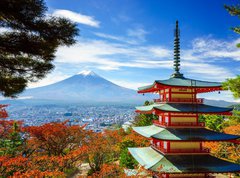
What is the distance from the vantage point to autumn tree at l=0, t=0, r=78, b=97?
6.18 metres

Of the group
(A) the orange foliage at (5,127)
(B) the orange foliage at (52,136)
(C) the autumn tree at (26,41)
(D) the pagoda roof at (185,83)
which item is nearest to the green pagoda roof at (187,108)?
(D) the pagoda roof at (185,83)

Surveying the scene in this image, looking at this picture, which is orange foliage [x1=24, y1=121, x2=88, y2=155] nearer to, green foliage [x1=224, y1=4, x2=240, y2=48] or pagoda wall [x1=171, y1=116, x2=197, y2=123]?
pagoda wall [x1=171, y1=116, x2=197, y2=123]

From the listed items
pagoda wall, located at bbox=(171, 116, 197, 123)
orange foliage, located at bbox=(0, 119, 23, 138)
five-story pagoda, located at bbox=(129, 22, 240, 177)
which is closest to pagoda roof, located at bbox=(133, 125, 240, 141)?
five-story pagoda, located at bbox=(129, 22, 240, 177)

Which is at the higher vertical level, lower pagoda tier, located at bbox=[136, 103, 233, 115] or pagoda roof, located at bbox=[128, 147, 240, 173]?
lower pagoda tier, located at bbox=[136, 103, 233, 115]

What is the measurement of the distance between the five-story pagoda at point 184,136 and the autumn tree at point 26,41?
7741 millimetres

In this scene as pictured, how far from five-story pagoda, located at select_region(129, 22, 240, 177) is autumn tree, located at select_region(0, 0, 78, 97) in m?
7.74

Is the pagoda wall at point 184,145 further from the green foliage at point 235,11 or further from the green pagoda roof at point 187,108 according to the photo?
the green foliage at point 235,11

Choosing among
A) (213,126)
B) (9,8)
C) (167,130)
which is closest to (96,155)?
(167,130)

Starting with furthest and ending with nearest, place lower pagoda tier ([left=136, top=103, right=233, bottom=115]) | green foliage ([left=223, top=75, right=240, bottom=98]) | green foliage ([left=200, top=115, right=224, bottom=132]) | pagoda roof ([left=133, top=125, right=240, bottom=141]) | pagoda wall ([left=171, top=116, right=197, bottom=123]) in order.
Answer: green foliage ([left=200, top=115, right=224, bottom=132]) < pagoda wall ([left=171, top=116, right=197, bottom=123]) < lower pagoda tier ([left=136, top=103, right=233, bottom=115]) < pagoda roof ([left=133, top=125, right=240, bottom=141]) < green foliage ([left=223, top=75, right=240, bottom=98])

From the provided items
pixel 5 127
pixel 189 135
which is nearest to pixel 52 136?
pixel 5 127

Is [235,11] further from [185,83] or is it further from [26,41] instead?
[26,41]

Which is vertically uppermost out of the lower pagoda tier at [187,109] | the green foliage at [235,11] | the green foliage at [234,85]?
the green foliage at [235,11]

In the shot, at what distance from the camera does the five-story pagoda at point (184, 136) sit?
13227 mm

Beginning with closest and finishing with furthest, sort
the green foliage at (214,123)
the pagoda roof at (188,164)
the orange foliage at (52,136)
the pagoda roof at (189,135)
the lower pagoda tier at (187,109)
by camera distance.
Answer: the pagoda roof at (188,164) < the pagoda roof at (189,135) < the lower pagoda tier at (187,109) < the orange foliage at (52,136) < the green foliage at (214,123)
